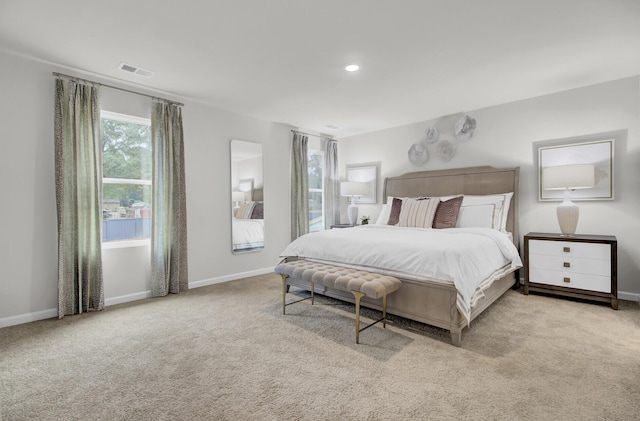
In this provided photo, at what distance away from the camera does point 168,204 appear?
3793mm

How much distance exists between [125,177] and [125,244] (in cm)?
79

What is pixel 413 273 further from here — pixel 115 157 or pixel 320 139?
pixel 320 139

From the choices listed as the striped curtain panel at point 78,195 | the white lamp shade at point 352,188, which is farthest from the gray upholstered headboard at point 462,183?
the striped curtain panel at point 78,195

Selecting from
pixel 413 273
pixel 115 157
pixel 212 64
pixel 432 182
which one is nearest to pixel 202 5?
pixel 212 64

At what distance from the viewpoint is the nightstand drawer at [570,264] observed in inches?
124

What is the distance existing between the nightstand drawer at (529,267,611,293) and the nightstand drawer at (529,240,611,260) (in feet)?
0.67

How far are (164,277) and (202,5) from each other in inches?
117

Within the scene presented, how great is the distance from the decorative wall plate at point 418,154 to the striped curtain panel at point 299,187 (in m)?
1.82

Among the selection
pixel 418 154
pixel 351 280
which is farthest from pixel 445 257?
pixel 418 154

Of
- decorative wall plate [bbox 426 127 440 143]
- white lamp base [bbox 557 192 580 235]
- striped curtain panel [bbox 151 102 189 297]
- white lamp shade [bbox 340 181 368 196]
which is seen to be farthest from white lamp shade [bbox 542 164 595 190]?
striped curtain panel [bbox 151 102 189 297]

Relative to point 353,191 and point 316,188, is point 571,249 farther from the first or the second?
point 316,188

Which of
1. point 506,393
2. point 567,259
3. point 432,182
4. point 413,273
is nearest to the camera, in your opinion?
point 506,393

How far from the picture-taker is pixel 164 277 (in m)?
3.75

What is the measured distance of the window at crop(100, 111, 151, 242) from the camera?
3.50 meters
